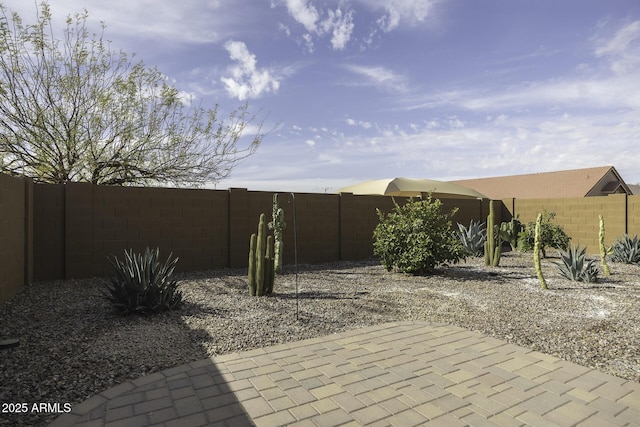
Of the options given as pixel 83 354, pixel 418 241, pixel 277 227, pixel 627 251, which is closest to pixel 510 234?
pixel 627 251

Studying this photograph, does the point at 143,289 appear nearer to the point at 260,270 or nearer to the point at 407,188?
the point at 260,270

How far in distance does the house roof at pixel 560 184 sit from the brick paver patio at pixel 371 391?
26.1 meters

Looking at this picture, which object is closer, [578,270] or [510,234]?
[578,270]

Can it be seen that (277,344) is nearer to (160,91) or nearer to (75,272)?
(75,272)

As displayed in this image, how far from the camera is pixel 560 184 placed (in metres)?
Answer: 26.9

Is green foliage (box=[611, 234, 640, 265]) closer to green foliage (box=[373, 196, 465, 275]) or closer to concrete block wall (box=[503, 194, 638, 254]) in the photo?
concrete block wall (box=[503, 194, 638, 254])

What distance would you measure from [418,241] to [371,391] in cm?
546

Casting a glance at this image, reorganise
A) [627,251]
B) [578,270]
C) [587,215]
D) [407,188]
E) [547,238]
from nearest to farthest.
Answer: [578,270] < [627,251] < [547,238] < [587,215] < [407,188]

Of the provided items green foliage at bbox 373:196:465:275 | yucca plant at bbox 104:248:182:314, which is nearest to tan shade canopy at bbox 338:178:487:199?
green foliage at bbox 373:196:465:275

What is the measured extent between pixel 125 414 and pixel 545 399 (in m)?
2.97

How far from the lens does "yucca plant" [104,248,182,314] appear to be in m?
4.95

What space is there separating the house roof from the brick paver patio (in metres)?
26.1

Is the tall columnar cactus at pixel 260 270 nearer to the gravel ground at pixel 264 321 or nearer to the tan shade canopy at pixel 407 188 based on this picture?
the gravel ground at pixel 264 321

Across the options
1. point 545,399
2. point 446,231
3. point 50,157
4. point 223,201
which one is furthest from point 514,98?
point 50,157
